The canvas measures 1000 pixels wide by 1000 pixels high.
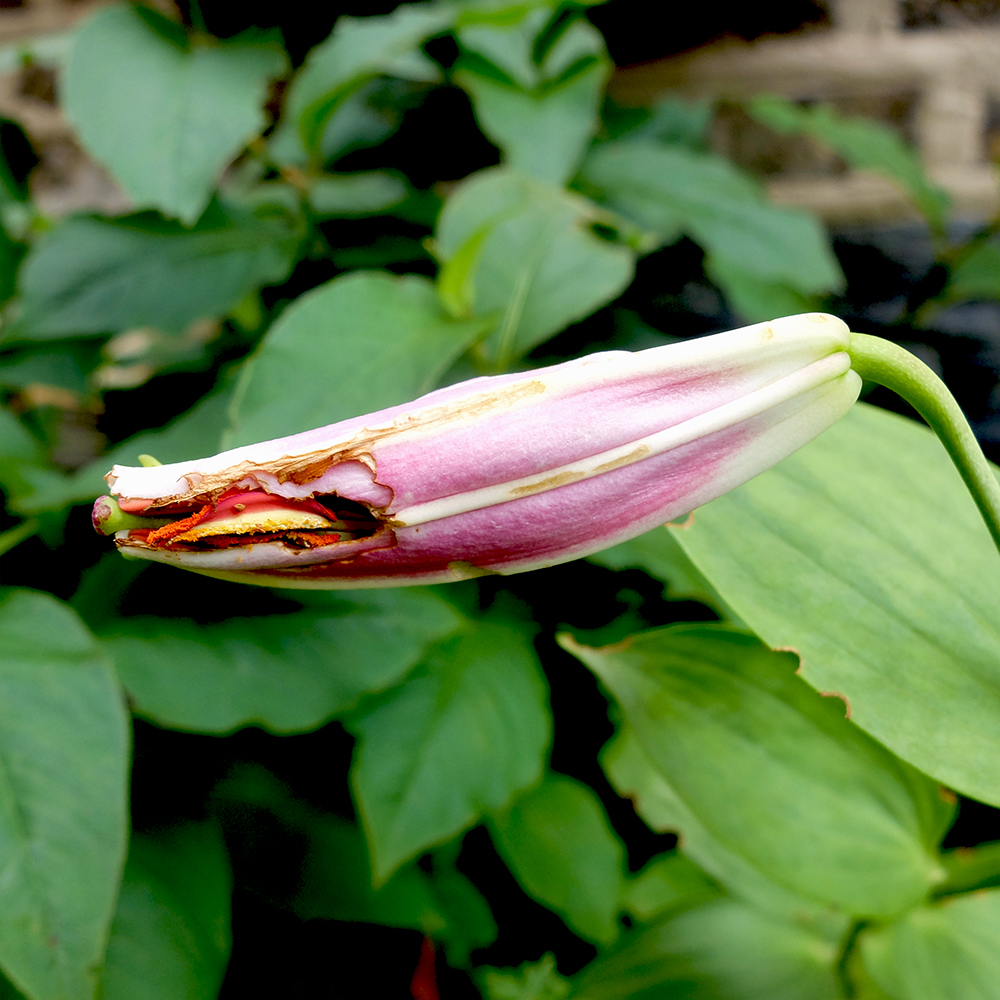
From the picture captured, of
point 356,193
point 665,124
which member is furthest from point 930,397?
point 665,124

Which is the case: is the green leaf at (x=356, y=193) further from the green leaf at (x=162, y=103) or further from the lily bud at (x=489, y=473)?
the lily bud at (x=489, y=473)

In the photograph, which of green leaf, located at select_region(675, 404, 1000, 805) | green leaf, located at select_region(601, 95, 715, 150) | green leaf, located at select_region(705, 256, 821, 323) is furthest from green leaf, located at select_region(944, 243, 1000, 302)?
green leaf, located at select_region(675, 404, 1000, 805)

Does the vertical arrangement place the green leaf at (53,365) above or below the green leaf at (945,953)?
above

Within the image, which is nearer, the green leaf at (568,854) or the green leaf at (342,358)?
the green leaf at (342,358)

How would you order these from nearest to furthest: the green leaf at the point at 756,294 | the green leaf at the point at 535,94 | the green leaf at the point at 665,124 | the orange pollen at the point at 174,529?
the orange pollen at the point at 174,529
the green leaf at the point at 535,94
the green leaf at the point at 756,294
the green leaf at the point at 665,124

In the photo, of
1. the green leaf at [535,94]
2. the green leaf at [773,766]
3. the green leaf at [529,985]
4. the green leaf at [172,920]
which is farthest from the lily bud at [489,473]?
the green leaf at [535,94]

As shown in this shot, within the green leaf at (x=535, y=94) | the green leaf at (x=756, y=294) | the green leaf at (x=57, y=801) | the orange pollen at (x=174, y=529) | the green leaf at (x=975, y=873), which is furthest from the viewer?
the green leaf at (x=756, y=294)

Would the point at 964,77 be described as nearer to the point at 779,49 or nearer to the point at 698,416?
the point at 779,49
